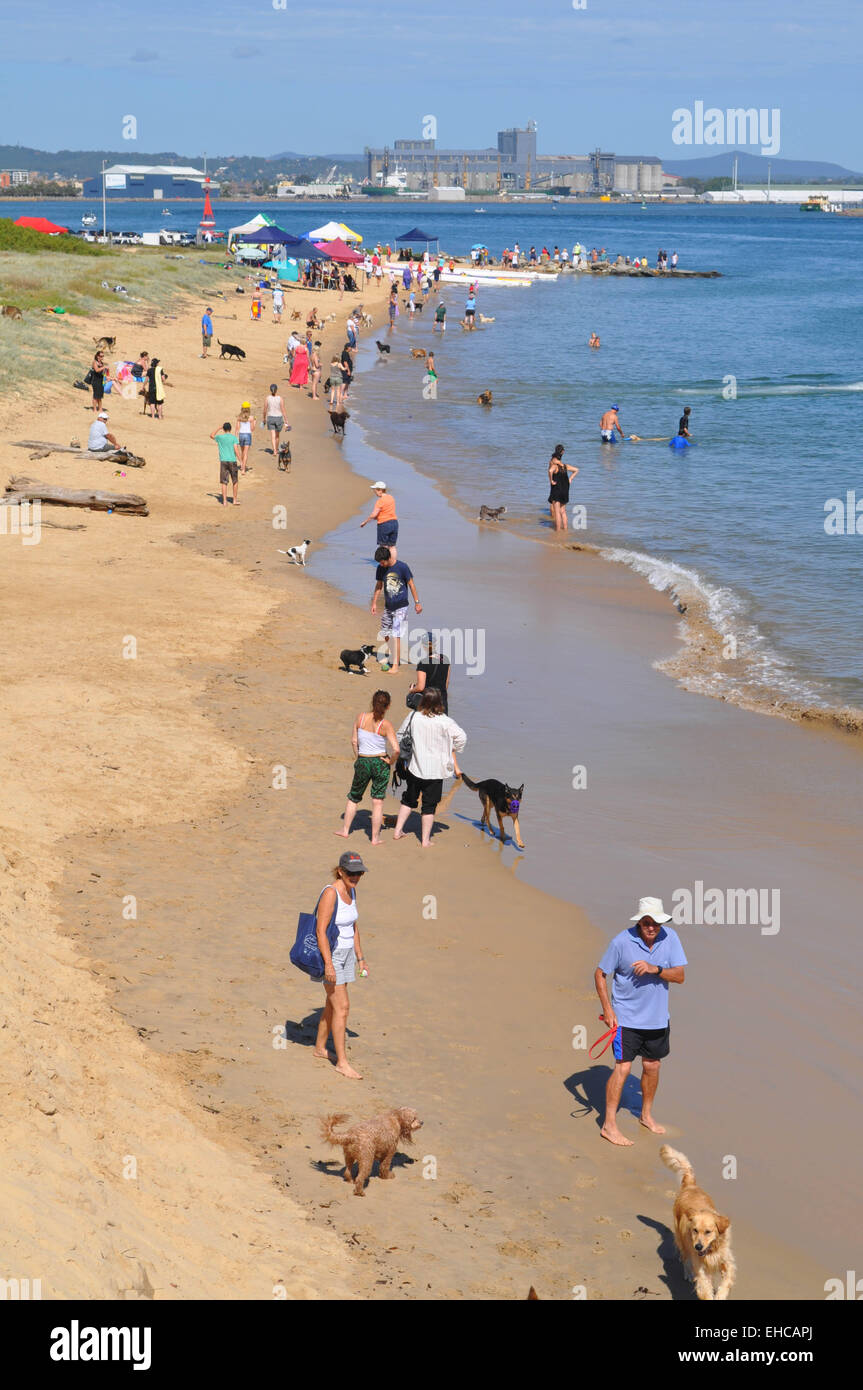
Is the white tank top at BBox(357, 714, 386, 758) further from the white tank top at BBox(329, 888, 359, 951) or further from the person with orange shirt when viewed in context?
the person with orange shirt

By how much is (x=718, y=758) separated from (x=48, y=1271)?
32.0 feet

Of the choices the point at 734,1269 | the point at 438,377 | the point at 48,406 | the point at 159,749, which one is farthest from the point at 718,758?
the point at 438,377

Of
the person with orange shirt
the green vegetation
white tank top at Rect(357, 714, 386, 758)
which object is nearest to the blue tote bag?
white tank top at Rect(357, 714, 386, 758)

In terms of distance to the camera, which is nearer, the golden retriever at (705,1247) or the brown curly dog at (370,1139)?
the golden retriever at (705,1247)

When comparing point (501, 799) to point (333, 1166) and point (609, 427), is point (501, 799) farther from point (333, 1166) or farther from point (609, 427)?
point (609, 427)

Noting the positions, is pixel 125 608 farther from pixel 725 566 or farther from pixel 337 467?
pixel 337 467

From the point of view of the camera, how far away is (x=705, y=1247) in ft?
21.7

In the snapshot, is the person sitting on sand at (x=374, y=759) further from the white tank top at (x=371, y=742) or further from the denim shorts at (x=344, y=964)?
the denim shorts at (x=344, y=964)

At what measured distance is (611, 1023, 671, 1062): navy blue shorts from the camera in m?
8.15

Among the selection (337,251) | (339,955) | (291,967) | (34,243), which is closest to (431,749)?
(291,967)

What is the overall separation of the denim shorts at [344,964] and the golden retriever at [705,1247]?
8.22 feet

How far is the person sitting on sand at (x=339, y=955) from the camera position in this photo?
8.34 meters

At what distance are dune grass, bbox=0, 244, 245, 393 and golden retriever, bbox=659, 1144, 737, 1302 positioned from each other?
2613 centimetres

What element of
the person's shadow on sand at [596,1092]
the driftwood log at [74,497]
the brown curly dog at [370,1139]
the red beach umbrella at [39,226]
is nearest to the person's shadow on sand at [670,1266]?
the person's shadow on sand at [596,1092]
